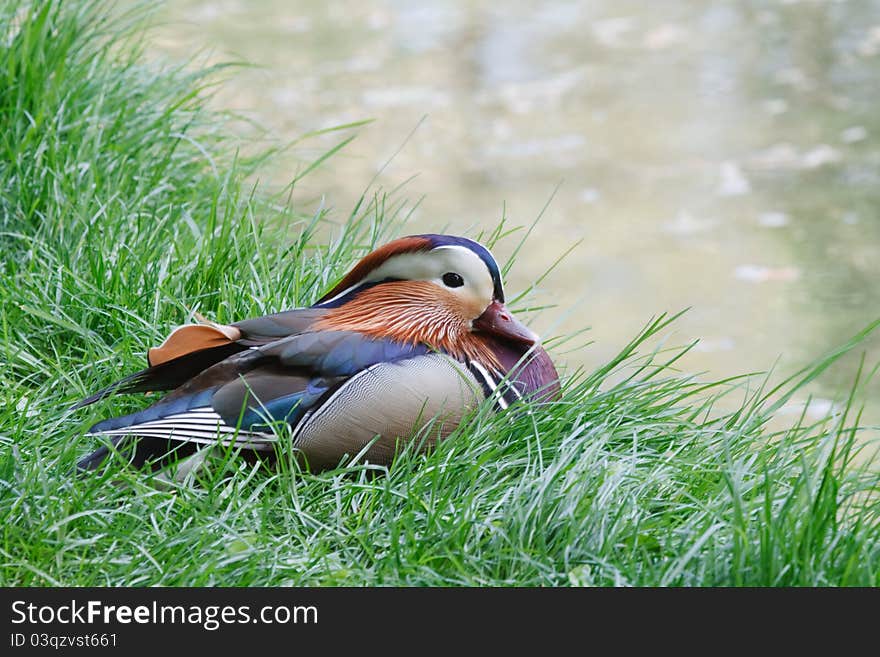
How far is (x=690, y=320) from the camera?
199 inches

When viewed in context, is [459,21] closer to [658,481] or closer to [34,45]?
[34,45]

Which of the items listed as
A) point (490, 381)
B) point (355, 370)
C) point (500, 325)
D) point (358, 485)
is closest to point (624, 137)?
point (500, 325)

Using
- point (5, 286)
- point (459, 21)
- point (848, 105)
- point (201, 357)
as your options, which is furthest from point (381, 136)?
point (201, 357)

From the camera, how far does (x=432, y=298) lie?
257cm

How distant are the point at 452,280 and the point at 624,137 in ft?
14.3

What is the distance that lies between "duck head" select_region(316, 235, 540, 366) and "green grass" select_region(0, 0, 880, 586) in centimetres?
19

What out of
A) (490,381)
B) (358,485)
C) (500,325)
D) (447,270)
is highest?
(447,270)

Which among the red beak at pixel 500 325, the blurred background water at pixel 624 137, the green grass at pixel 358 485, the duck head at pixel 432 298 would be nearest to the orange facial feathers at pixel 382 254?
the duck head at pixel 432 298

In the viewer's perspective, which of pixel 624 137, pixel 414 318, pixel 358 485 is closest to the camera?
pixel 358 485

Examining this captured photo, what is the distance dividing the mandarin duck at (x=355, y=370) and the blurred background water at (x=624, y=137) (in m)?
1.45

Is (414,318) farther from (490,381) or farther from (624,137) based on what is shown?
(624,137)

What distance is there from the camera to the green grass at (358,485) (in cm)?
211
